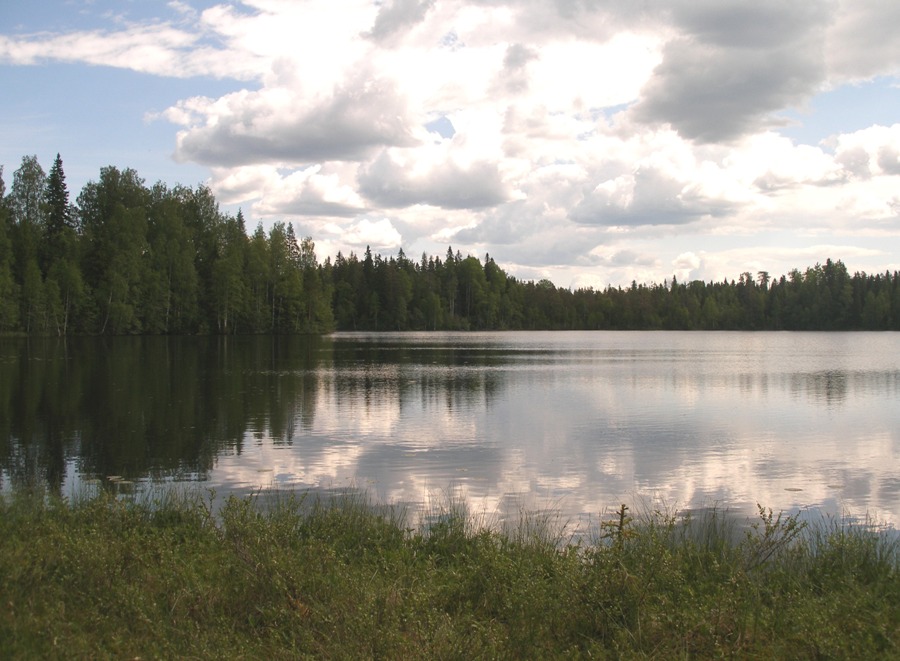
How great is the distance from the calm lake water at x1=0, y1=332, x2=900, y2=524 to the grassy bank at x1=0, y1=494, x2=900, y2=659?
16.1ft

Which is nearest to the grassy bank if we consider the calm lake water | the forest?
the calm lake water

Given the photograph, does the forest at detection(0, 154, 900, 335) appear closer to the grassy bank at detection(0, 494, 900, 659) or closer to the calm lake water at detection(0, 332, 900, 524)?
the calm lake water at detection(0, 332, 900, 524)

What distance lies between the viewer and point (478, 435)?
2459 cm

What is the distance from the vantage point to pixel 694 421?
1110 inches

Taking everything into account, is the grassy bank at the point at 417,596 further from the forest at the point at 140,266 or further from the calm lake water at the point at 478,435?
the forest at the point at 140,266

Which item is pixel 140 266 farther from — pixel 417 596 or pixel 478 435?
pixel 417 596

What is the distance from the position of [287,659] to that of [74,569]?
3.44 meters

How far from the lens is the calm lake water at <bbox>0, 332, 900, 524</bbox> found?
1680cm

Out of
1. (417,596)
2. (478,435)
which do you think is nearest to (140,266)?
(478,435)

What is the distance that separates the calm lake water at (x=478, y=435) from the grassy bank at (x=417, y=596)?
4.90 meters

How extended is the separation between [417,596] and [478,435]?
54.4ft

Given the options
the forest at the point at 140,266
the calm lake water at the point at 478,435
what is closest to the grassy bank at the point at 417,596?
the calm lake water at the point at 478,435

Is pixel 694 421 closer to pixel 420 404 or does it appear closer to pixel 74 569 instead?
pixel 420 404

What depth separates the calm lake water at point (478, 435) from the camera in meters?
16.8
